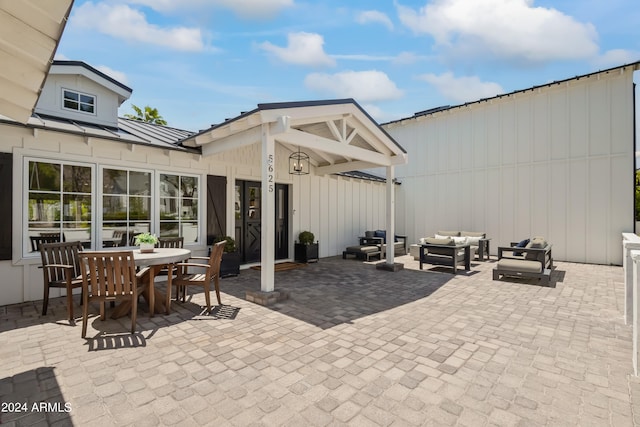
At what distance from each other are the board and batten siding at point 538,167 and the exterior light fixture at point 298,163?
211 inches

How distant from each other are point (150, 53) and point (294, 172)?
170 inches

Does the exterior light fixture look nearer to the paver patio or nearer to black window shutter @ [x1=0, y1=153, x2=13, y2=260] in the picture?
the paver patio

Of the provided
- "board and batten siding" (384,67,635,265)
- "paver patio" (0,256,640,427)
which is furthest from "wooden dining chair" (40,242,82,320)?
"board and batten siding" (384,67,635,265)

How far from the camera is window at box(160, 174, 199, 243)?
6.20m

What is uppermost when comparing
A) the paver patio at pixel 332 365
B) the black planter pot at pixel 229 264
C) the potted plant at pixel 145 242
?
the potted plant at pixel 145 242

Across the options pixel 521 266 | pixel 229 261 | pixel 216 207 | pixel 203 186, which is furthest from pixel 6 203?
pixel 521 266

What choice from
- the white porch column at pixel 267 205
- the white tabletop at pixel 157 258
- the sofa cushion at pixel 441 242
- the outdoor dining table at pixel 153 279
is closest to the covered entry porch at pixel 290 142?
the white porch column at pixel 267 205

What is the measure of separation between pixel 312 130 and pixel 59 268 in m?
5.11

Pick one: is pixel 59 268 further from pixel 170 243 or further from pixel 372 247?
pixel 372 247

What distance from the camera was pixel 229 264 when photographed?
656cm

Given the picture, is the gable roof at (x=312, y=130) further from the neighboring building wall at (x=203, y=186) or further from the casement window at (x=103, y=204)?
the casement window at (x=103, y=204)

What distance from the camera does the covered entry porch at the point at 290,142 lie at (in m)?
4.77

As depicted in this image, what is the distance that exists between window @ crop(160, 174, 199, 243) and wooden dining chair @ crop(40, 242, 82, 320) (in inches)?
71.6

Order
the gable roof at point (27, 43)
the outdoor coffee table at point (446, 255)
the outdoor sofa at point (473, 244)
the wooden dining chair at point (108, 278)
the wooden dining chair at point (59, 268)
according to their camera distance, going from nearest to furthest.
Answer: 1. the gable roof at point (27, 43)
2. the wooden dining chair at point (108, 278)
3. the wooden dining chair at point (59, 268)
4. the outdoor coffee table at point (446, 255)
5. the outdoor sofa at point (473, 244)
